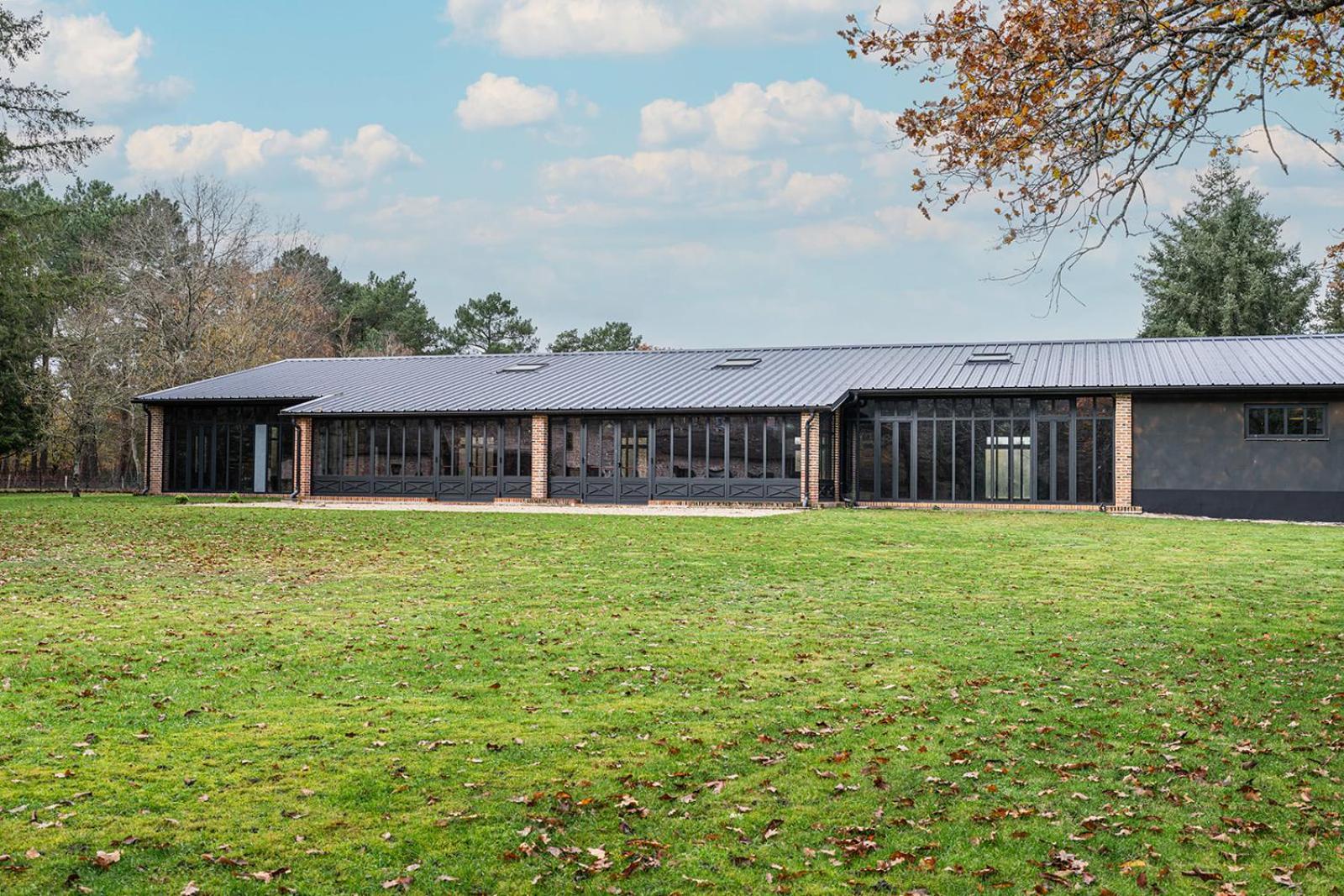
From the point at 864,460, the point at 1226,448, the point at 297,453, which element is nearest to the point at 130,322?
the point at 297,453

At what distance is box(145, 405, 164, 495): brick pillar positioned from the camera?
33.8 m

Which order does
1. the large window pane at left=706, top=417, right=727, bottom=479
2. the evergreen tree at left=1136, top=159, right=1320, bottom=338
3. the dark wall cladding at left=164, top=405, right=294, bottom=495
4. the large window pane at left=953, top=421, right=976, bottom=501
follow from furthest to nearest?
the evergreen tree at left=1136, top=159, right=1320, bottom=338
the dark wall cladding at left=164, top=405, right=294, bottom=495
the large window pane at left=706, top=417, right=727, bottom=479
the large window pane at left=953, top=421, right=976, bottom=501

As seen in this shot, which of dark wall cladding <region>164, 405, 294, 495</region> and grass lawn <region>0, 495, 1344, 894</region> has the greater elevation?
dark wall cladding <region>164, 405, 294, 495</region>

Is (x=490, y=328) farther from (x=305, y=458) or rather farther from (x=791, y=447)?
(x=791, y=447)

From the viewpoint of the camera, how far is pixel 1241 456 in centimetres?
2475

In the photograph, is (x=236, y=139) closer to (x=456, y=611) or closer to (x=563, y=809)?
(x=456, y=611)

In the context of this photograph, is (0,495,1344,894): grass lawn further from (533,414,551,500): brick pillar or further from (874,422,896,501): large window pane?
(533,414,551,500): brick pillar

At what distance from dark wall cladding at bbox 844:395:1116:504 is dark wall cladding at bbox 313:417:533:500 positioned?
29.5 ft

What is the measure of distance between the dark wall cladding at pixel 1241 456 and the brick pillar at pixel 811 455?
23.9 feet

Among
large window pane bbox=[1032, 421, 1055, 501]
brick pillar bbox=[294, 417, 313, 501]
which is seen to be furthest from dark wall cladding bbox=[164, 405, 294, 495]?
large window pane bbox=[1032, 421, 1055, 501]

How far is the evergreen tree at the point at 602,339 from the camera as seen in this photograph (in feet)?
200

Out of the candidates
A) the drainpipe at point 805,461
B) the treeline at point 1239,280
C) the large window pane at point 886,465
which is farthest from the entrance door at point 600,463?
the treeline at point 1239,280

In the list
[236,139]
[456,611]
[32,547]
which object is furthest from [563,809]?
[236,139]

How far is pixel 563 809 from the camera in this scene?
533cm
